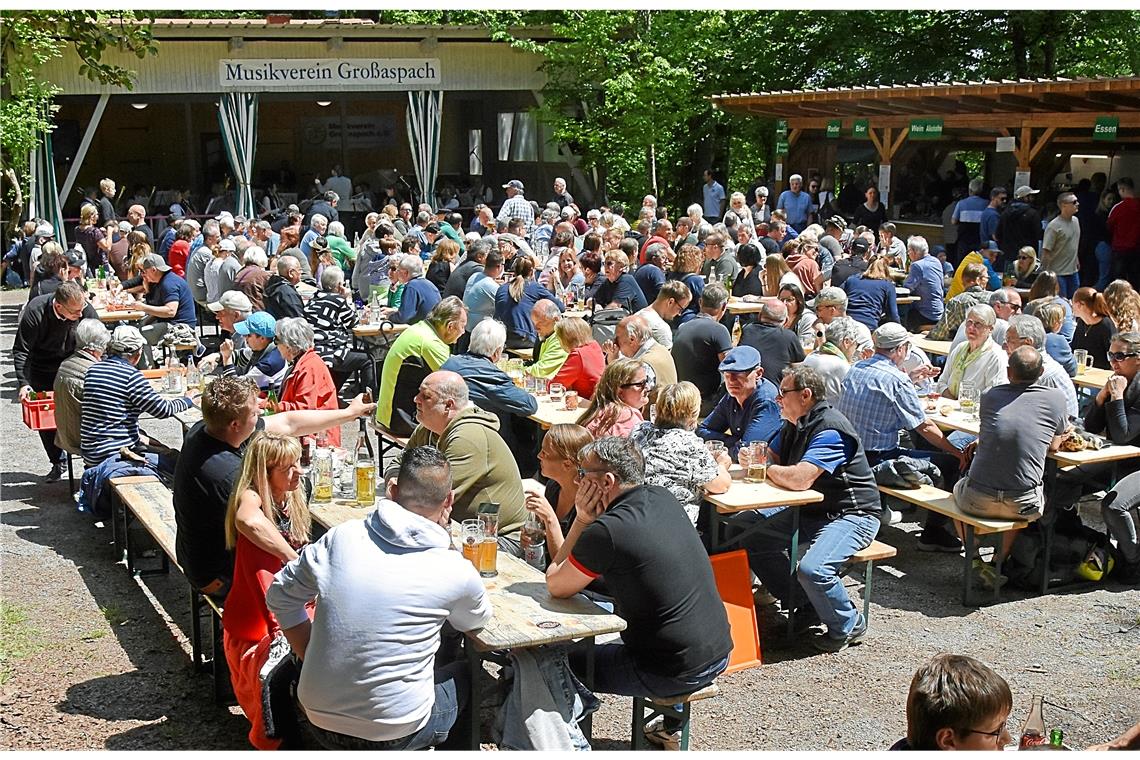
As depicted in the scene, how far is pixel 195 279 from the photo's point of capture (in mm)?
12180

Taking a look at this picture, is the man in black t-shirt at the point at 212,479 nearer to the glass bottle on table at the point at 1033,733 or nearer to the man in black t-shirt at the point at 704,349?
the glass bottle on table at the point at 1033,733

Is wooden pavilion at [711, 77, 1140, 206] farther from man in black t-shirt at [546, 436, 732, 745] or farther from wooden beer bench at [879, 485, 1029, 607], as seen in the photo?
man in black t-shirt at [546, 436, 732, 745]

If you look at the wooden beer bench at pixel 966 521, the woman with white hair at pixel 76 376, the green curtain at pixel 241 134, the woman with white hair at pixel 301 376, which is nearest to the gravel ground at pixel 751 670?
the wooden beer bench at pixel 966 521

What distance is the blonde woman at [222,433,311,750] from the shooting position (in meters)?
4.21

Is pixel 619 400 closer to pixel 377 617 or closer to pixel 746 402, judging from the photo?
pixel 746 402

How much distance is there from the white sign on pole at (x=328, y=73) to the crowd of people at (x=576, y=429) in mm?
9303

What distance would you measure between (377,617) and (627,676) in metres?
1.05

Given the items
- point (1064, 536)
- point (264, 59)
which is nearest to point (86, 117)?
point (264, 59)

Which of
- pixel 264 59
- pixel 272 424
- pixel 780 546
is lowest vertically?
pixel 780 546

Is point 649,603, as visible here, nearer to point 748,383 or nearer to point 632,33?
point 748,383

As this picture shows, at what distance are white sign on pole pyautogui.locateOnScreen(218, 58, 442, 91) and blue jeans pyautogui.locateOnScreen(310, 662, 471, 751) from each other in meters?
18.4

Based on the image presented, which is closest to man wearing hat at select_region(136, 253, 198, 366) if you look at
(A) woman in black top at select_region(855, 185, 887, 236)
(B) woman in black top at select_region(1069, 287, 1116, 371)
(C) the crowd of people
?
(C) the crowd of people

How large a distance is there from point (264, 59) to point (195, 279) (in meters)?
9.66

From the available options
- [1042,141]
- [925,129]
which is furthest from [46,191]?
[1042,141]
